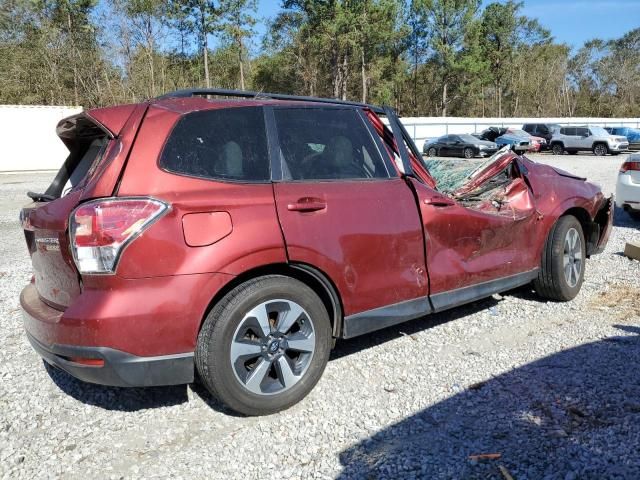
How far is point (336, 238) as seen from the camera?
3232 millimetres


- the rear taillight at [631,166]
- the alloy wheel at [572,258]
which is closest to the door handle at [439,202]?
the alloy wheel at [572,258]

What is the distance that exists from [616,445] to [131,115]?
301 centimetres

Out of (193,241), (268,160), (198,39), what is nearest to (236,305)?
(193,241)

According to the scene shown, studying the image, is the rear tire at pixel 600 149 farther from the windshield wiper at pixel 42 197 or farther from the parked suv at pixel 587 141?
the windshield wiper at pixel 42 197

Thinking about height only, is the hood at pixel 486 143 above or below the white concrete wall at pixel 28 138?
below

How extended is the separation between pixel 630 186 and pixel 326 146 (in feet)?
23.0

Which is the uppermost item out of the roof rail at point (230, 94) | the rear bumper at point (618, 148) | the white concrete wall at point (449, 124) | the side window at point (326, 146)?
the white concrete wall at point (449, 124)

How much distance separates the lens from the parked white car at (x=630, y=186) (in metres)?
8.52

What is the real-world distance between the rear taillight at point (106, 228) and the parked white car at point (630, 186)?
8141mm

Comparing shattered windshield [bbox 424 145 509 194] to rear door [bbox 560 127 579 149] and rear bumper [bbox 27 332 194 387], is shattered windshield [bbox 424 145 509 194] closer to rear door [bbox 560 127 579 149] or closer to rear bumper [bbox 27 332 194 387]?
rear bumper [bbox 27 332 194 387]

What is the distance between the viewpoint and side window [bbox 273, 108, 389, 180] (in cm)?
333

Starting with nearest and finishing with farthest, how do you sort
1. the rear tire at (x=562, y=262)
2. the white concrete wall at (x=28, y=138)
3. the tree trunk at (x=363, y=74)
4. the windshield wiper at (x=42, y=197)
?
the windshield wiper at (x=42, y=197) < the rear tire at (x=562, y=262) < the white concrete wall at (x=28, y=138) < the tree trunk at (x=363, y=74)

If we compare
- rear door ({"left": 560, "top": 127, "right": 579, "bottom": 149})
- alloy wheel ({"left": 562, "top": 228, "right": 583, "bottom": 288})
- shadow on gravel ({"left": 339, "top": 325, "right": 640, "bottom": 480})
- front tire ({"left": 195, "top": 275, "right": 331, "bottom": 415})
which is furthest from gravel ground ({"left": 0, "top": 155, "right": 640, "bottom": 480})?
rear door ({"left": 560, "top": 127, "right": 579, "bottom": 149})

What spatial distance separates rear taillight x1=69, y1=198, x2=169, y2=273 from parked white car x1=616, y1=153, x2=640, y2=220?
26.7 feet
